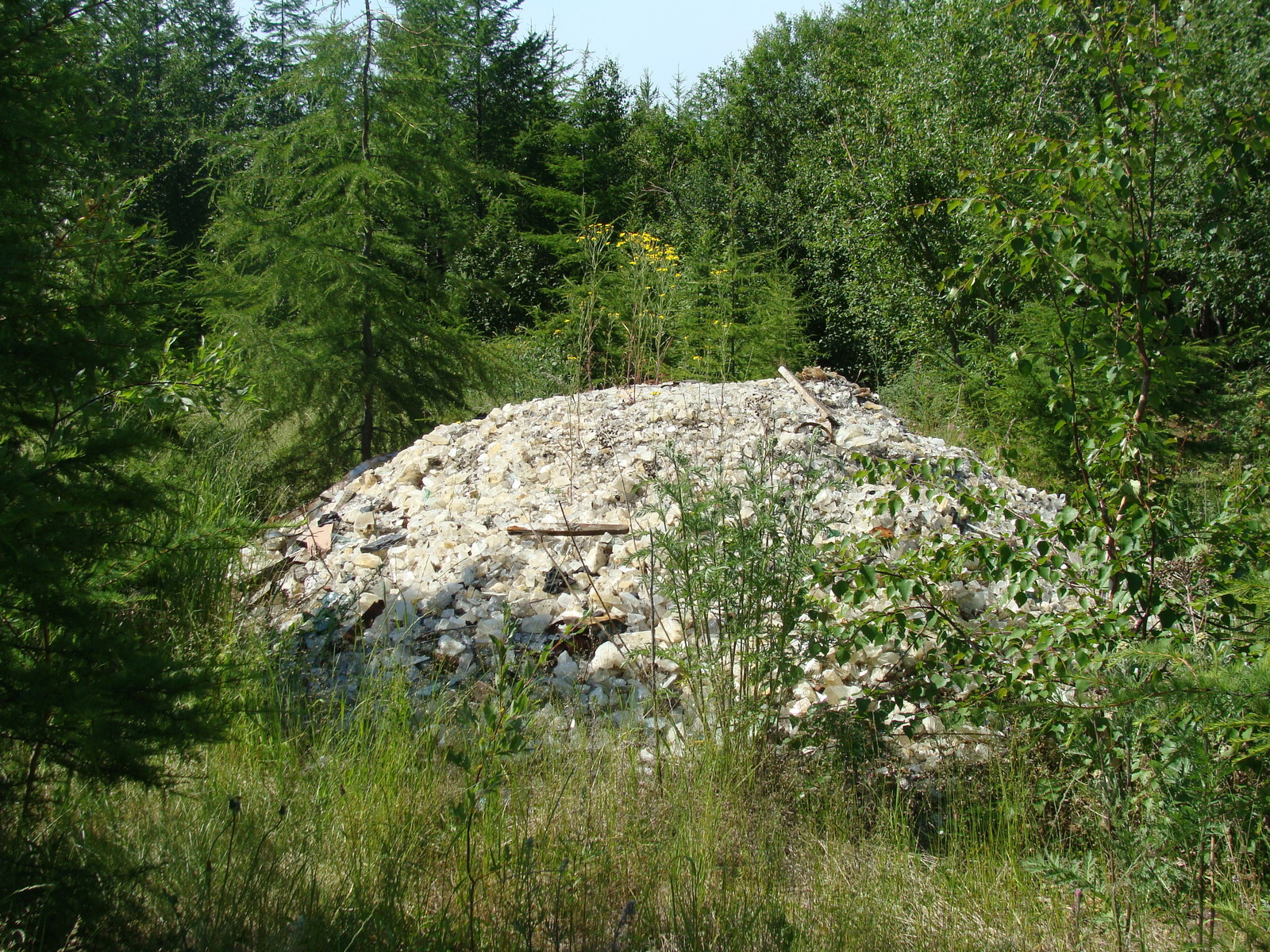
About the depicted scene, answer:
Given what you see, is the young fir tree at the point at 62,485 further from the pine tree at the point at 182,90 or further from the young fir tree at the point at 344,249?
the pine tree at the point at 182,90

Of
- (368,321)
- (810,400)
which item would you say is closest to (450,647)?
(810,400)

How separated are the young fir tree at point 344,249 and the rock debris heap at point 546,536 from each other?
756mm

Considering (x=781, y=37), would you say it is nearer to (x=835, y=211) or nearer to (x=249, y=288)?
(x=835, y=211)

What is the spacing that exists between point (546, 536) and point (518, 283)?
11.3 metres

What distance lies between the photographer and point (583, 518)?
454 centimetres

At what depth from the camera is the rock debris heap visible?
339 cm

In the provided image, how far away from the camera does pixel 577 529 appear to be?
4387mm

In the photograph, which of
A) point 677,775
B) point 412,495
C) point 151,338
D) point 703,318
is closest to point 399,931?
point 677,775

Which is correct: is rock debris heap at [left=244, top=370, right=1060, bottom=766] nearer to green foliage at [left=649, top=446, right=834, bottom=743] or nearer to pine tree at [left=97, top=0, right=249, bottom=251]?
green foliage at [left=649, top=446, right=834, bottom=743]

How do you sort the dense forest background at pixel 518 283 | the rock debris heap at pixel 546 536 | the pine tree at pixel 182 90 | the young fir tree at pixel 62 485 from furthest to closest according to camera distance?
the pine tree at pixel 182 90 → the rock debris heap at pixel 546 536 → the dense forest background at pixel 518 283 → the young fir tree at pixel 62 485

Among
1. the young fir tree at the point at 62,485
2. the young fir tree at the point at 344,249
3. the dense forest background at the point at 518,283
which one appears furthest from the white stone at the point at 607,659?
the young fir tree at the point at 344,249

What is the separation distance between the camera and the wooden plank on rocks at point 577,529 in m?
4.37

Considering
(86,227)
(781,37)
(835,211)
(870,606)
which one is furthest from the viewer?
(781,37)

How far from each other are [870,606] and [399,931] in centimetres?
239
